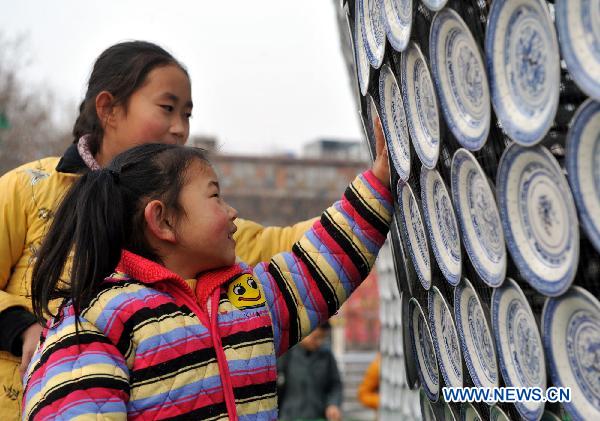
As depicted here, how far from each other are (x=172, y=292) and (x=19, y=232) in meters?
0.53

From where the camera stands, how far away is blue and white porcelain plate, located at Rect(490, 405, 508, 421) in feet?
4.78

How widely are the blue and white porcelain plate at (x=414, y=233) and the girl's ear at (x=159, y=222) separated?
44cm

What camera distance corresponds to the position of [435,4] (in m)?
1.35

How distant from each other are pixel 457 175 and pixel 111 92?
109 cm

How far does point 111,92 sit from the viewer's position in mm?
2236

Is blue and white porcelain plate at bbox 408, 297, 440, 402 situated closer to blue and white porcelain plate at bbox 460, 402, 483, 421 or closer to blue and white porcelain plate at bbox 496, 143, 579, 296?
blue and white porcelain plate at bbox 460, 402, 483, 421

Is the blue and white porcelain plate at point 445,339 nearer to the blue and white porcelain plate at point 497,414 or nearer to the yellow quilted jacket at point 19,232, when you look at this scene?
the blue and white porcelain plate at point 497,414

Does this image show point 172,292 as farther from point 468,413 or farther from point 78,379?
point 468,413

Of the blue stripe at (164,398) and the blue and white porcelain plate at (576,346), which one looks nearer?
the blue and white porcelain plate at (576,346)

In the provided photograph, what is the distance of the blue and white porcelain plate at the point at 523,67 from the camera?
3.67ft

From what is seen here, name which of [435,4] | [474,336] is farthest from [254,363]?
[435,4]

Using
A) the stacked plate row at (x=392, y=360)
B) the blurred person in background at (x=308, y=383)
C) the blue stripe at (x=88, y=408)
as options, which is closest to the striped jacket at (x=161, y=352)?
the blue stripe at (x=88, y=408)

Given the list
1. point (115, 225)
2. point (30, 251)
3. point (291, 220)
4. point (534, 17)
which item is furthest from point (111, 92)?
point (291, 220)

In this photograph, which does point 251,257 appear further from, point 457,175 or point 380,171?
point 457,175
